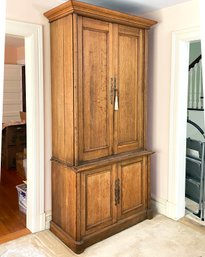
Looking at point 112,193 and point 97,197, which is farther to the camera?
point 112,193

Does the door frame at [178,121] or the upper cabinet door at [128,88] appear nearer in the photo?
the upper cabinet door at [128,88]

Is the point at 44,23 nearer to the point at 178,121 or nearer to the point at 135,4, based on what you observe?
the point at 135,4

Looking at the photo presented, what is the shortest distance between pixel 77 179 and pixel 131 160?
0.70m

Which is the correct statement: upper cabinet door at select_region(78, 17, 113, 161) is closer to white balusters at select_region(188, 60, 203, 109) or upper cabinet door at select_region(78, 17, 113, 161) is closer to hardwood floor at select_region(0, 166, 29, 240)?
hardwood floor at select_region(0, 166, 29, 240)

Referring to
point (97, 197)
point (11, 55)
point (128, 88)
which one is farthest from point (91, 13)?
point (11, 55)

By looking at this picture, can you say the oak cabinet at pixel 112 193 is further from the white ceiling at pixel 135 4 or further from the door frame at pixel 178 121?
the white ceiling at pixel 135 4

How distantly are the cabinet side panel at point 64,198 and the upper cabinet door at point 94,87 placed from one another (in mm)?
241

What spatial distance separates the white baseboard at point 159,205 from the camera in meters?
3.28

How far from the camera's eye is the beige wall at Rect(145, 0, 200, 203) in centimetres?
→ 305

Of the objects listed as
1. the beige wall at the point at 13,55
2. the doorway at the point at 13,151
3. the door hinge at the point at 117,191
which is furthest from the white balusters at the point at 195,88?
the beige wall at the point at 13,55

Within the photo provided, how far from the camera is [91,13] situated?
243 cm

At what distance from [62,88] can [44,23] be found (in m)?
0.69

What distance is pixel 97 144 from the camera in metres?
2.68

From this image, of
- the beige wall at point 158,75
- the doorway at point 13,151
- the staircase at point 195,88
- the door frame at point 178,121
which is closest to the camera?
the beige wall at point 158,75
